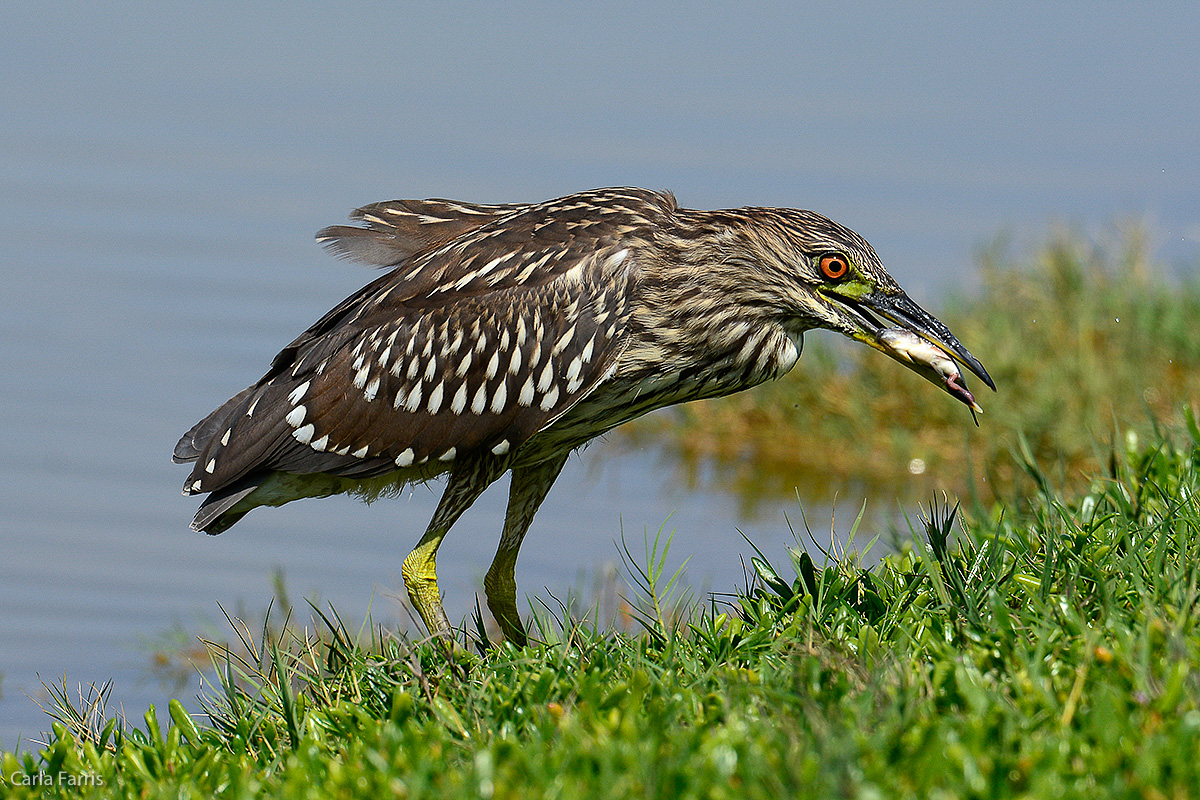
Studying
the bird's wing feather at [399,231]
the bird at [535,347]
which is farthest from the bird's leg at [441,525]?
the bird's wing feather at [399,231]

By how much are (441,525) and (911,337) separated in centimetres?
183

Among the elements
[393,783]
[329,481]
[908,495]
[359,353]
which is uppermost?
[359,353]

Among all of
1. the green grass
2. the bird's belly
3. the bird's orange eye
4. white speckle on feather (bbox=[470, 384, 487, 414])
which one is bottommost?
the green grass

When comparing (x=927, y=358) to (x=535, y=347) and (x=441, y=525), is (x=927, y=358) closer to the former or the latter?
(x=535, y=347)

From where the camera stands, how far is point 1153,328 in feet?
30.3

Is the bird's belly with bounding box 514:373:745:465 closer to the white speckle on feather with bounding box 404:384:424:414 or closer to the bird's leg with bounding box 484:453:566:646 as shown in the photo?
the bird's leg with bounding box 484:453:566:646

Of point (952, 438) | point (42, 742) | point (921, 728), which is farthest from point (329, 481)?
point (952, 438)

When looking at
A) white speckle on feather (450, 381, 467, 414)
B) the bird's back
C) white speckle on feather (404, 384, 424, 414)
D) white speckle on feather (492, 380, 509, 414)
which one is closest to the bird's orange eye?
the bird's back

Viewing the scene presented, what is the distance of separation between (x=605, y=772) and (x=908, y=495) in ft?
20.0

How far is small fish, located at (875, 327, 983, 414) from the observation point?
194 inches

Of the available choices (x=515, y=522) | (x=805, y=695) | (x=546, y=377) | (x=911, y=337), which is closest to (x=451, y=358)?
(x=546, y=377)

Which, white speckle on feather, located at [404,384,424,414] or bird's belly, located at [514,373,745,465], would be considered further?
white speckle on feather, located at [404,384,424,414]

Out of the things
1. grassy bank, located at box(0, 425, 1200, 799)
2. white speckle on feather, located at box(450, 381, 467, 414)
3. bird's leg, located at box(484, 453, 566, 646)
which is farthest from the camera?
bird's leg, located at box(484, 453, 566, 646)

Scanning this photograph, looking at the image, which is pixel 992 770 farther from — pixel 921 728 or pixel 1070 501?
pixel 1070 501
